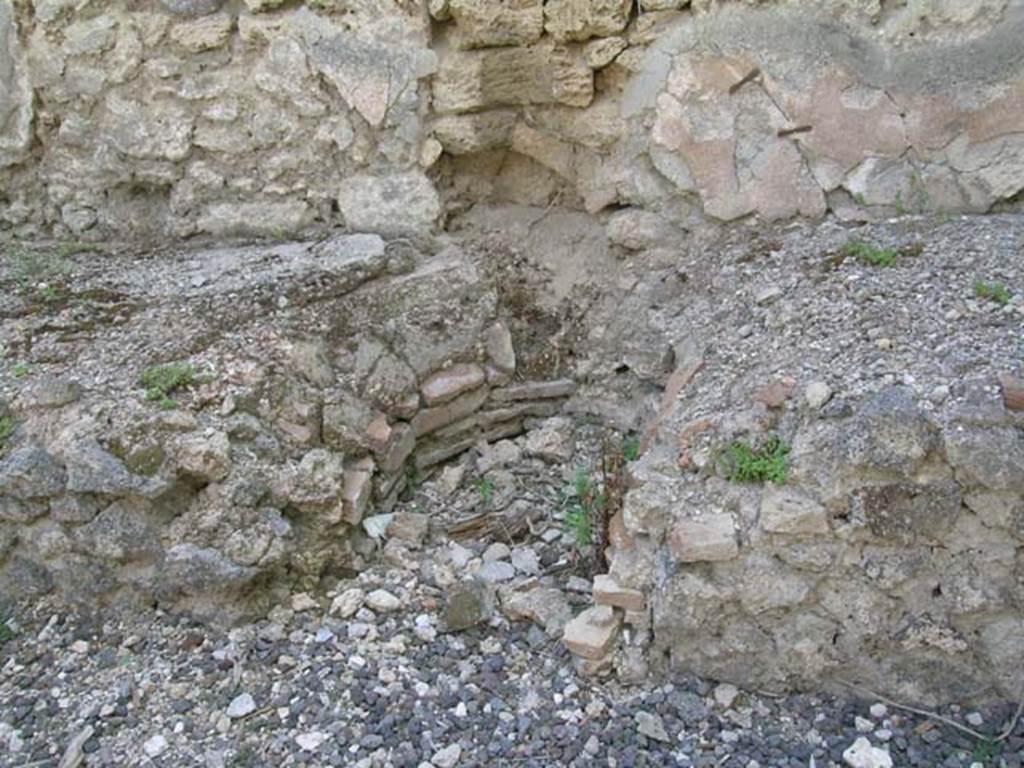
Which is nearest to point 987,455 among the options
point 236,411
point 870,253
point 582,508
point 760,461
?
point 760,461

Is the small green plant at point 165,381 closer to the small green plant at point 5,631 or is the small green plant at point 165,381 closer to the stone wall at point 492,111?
the small green plant at point 5,631

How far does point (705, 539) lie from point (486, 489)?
0.82 m

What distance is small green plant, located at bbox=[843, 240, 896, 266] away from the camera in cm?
265

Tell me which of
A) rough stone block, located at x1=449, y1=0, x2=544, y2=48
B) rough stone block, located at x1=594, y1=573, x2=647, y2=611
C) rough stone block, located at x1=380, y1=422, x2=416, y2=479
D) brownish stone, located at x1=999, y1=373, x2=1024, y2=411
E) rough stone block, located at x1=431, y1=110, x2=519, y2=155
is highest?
rough stone block, located at x1=449, y1=0, x2=544, y2=48

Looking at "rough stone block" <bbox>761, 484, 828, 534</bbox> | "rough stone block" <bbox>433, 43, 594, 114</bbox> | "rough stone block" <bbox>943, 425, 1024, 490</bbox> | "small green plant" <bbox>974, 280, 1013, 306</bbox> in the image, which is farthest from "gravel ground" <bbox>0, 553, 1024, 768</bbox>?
"rough stone block" <bbox>433, 43, 594, 114</bbox>

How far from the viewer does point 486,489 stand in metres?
2.81

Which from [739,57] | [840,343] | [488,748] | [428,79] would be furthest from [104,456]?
[739,57]

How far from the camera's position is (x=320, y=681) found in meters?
2.21

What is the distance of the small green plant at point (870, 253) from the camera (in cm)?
265

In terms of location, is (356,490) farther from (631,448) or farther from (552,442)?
(631,448)

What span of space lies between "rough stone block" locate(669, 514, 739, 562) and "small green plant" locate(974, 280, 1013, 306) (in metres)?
0.86

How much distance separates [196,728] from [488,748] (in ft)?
2.04

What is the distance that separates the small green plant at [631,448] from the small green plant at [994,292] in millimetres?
926

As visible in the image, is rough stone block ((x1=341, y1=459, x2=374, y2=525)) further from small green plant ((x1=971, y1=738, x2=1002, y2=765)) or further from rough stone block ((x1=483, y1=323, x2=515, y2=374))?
small green plant ((x1=971, y1=738, x2=1002, y2=765))
